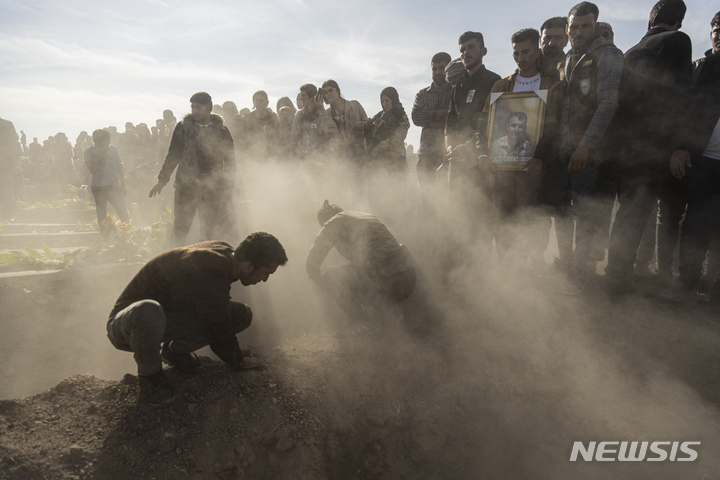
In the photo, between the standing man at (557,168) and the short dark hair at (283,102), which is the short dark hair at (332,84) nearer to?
the short dark hair at (283,102)

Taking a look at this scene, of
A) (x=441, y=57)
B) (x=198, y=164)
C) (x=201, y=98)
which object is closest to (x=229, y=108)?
(x=201, y=98)

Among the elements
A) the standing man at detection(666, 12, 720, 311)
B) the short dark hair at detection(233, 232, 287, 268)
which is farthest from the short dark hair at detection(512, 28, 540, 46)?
the short dark hair at detection(233, 232, 287, 268)

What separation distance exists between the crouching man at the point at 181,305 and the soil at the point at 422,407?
233 millimetres

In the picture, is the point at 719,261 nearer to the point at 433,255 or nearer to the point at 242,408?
the point at 433,255

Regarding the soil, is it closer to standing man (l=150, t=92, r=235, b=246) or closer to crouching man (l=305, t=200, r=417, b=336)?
crouching man (l=305, t=200, r=417, b=336)

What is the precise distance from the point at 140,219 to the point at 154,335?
923 centimetres

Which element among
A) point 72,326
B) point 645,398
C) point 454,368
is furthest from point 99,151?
point 645,398

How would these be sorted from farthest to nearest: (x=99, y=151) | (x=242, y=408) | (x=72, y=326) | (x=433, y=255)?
(x=99, y=151) → (x=433, y=255) → (x=72, y=326) → (x=242, y=408)

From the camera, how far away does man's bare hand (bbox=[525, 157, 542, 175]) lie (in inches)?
143

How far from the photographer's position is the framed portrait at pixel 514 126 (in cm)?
361

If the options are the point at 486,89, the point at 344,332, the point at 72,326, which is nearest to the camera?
the point at 344,332

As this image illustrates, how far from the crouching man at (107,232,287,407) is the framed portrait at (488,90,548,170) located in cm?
238

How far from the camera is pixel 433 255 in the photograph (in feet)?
16.6

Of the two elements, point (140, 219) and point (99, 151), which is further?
point (140, 219)
